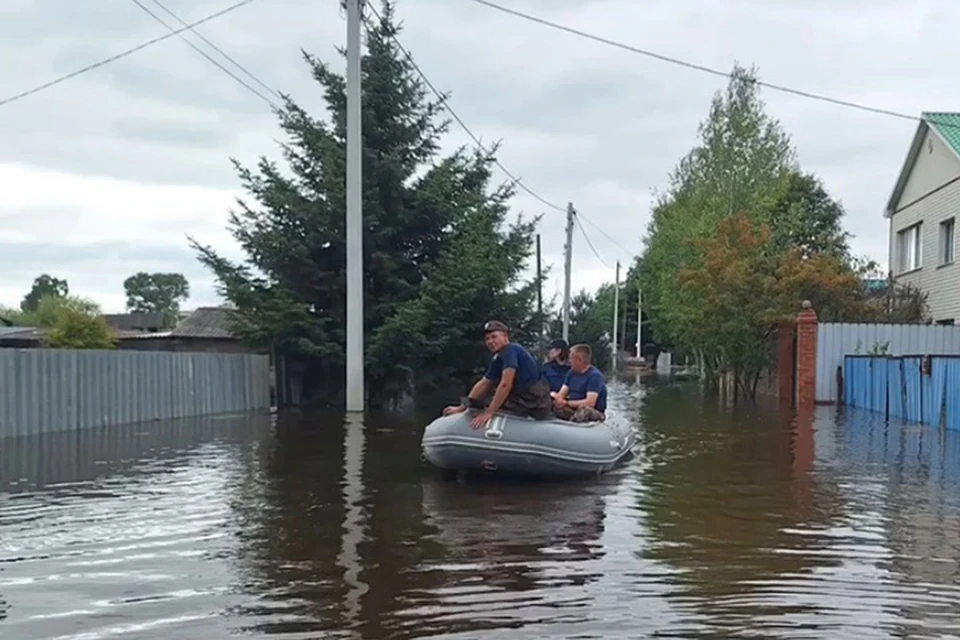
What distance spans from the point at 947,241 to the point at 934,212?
3.07 feet

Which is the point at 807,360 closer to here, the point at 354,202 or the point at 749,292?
the point at 749,292

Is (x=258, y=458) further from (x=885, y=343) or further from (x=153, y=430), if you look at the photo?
(x=885, y=343)

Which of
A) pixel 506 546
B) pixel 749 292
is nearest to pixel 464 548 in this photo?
pixel 506 546

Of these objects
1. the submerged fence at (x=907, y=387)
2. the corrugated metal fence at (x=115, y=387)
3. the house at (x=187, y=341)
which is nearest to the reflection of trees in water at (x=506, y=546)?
the corrugated metal fence at (x=115, y=387)

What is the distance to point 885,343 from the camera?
967 inches

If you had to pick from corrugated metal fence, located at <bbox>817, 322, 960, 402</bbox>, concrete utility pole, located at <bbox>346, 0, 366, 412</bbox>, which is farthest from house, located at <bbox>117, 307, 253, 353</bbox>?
corrugated metal fence, located at <bbox>817, 322, 960, 402</bbox>

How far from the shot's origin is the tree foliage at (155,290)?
12494 cm

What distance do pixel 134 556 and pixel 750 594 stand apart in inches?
155

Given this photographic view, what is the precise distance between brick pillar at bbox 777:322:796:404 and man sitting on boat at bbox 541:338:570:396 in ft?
49.5

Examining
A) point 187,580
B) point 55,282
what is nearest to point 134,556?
point 187,580

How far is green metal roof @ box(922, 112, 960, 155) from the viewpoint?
26328 millimetres

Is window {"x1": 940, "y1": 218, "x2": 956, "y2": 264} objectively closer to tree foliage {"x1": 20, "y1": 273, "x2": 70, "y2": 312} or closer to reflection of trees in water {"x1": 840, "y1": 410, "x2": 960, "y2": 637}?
reflection of trees in water {"x1": 840, "y1": 410, "x2": 960, "y2": 637}

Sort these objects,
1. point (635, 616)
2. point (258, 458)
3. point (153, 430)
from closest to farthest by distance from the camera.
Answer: point (635, 616)
point (258, 458)
point (153, 430)

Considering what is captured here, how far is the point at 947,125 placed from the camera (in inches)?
1080
